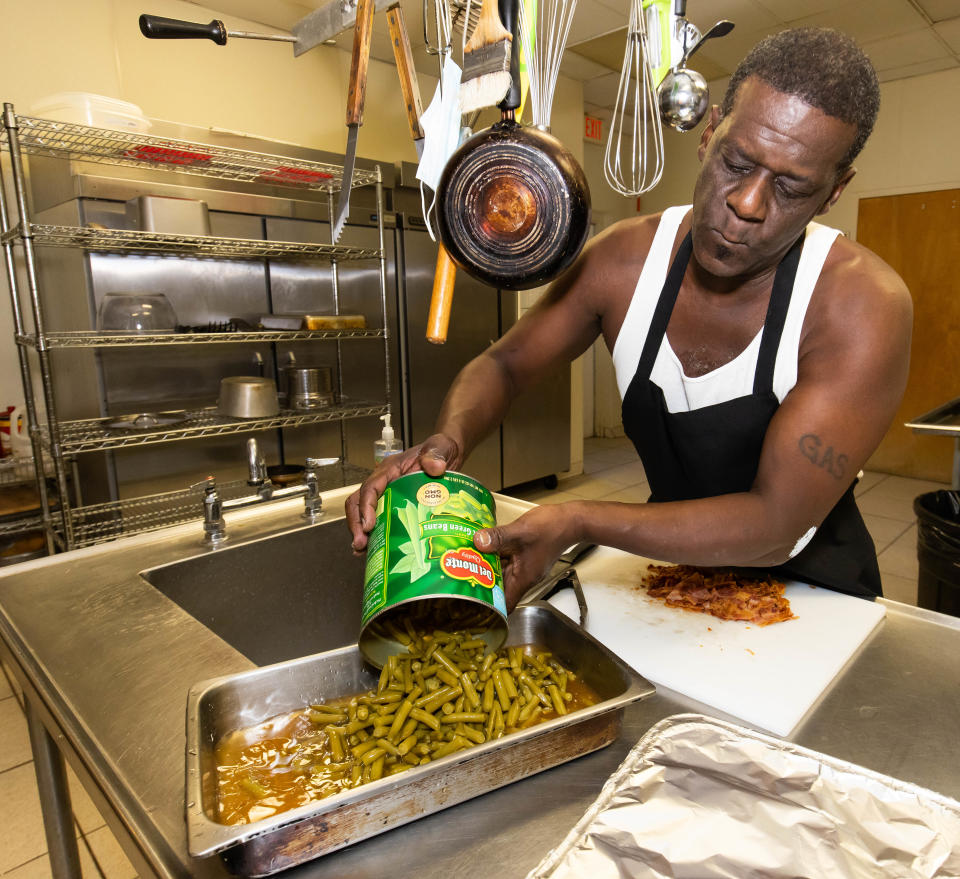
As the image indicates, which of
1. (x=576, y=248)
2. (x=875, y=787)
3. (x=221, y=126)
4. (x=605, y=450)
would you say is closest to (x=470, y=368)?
(x=576, y=248)

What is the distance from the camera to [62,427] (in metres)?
2.60

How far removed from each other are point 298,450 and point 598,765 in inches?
113

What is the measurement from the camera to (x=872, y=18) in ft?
12.6

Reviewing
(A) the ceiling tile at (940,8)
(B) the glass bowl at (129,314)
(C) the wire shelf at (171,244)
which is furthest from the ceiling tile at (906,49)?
(B) the glass bowl at (129,314)

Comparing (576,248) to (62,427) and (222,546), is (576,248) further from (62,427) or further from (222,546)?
(62,427)

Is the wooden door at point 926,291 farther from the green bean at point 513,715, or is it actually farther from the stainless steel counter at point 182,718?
the green bean at point 513,715

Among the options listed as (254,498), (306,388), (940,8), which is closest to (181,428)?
(306,388)

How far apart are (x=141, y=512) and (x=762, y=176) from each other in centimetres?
263

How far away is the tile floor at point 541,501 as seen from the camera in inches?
65.3

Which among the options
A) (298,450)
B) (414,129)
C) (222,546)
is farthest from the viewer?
(298,450)

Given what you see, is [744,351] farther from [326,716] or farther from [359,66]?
[326,716]

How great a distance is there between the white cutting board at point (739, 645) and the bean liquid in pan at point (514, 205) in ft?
1.87

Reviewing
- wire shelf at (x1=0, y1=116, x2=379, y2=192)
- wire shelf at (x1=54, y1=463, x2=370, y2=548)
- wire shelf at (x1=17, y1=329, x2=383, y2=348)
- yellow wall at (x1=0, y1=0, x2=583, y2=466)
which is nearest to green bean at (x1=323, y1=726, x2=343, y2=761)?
wire shelf at (x1=54, y1=463, x2=370, y2=548)

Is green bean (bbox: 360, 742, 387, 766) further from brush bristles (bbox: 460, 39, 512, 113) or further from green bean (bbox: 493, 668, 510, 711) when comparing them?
brush bristles (bbox: 460, 39, 512, 113)
